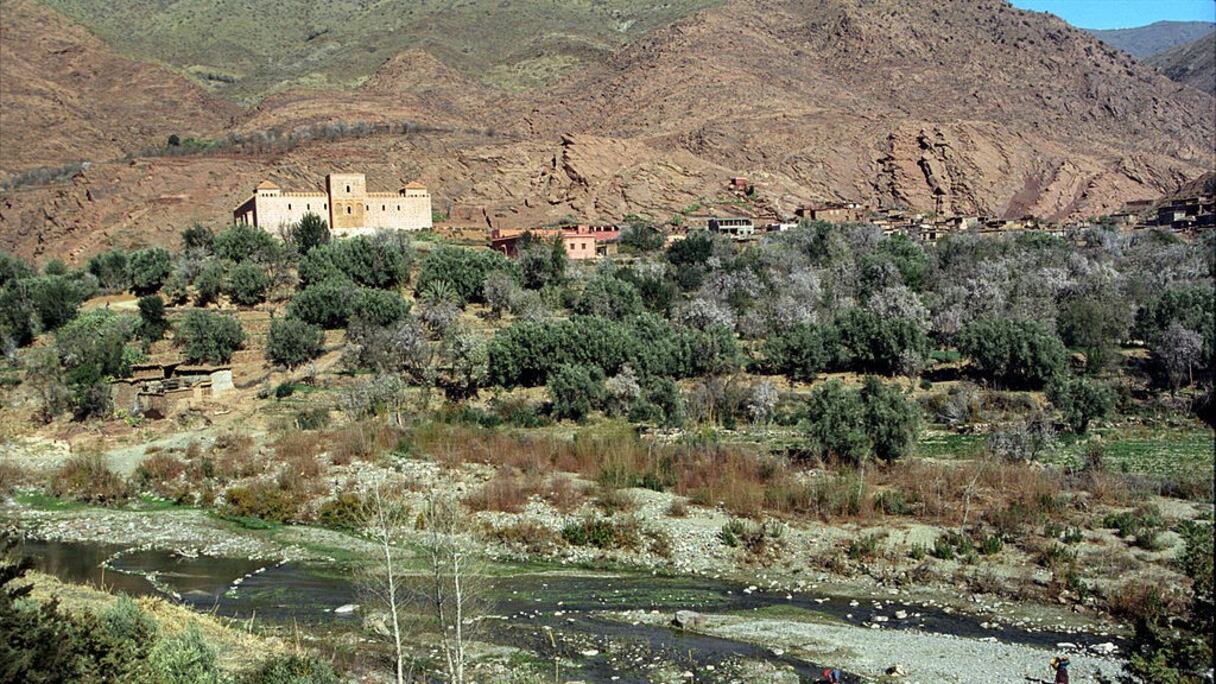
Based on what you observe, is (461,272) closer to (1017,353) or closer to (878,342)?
(878,342)

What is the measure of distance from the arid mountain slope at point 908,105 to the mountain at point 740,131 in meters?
0.21

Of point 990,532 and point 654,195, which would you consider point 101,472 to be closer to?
point 990,532

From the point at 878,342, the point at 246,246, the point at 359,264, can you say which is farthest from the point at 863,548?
the point at 246,246

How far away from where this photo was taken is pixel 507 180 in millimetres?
69188

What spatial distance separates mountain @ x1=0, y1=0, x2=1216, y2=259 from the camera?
64562 mm

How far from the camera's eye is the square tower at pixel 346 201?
177 ft

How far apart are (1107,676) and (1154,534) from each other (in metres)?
5.87

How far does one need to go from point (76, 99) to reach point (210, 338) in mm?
61776

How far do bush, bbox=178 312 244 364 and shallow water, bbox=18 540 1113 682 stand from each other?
1412cm

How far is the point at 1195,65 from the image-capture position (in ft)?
399

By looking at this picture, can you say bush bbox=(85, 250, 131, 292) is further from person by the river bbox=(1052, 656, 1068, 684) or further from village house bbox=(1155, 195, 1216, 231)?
village house bbox=(1155, 195, 1216, 231)

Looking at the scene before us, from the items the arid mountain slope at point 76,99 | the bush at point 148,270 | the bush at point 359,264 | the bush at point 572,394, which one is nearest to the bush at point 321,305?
the bush at point 359,264

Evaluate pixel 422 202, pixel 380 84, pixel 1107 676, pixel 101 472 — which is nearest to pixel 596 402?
pixel 101 472

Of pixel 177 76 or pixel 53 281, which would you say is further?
pixel 177 76
